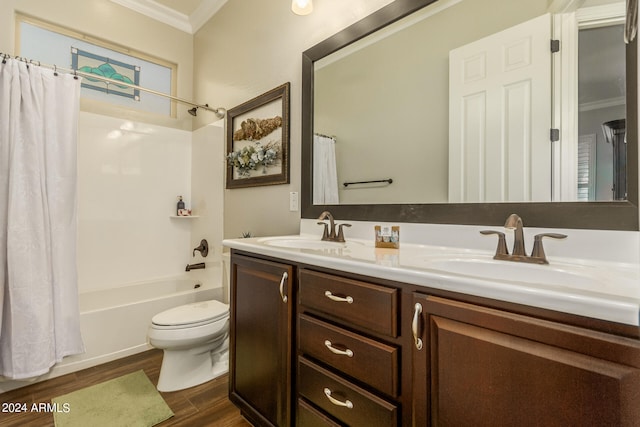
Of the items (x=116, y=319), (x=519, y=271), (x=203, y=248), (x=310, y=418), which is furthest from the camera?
(x=203, y=248)

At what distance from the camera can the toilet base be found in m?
1.72

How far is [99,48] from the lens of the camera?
2498mm

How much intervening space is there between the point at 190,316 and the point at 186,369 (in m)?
0.33

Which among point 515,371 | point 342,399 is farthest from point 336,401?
point 515,371

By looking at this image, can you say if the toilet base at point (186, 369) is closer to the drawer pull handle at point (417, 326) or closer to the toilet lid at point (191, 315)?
the toilet lid at point (191, 315)

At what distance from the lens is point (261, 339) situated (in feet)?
4.12

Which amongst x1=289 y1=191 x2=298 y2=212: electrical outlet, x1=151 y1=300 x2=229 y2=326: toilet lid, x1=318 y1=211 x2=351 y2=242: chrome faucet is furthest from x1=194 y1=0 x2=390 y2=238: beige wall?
x1=151 y1=300 x2=229 y2=326: toilet lid

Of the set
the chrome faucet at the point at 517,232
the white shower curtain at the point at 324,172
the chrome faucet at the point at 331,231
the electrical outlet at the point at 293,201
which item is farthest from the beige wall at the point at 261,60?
the chrome faucet at the point at 517,232

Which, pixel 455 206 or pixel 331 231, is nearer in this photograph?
pixel 455 206

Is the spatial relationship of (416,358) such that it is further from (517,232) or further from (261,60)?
(261,60)

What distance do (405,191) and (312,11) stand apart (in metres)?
1.26

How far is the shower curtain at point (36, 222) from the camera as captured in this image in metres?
1.69

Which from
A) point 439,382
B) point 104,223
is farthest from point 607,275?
point 104,223

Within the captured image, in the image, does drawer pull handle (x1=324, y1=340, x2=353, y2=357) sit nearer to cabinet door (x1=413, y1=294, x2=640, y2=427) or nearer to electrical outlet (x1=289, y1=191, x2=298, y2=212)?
cabinet door (x1=413, y1=294, x2=640, y2=427)
